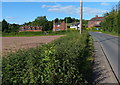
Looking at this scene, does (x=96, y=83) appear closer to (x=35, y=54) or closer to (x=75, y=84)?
(x=75, y=84)

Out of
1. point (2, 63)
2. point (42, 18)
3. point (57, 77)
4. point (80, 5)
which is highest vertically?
point (42, 18)

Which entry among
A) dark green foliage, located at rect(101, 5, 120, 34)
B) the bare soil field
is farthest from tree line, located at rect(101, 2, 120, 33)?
the bare soil field

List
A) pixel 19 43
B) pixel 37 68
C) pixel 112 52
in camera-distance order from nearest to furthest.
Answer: pixel 37 68 < pixel 112 52 < pixel 19 43

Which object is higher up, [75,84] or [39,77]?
[39,77]

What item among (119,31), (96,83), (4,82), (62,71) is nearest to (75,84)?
(62,71)

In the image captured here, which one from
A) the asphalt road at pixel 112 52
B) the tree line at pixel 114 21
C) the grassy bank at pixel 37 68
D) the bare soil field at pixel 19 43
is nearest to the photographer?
the grassy bank at pixel 37 68

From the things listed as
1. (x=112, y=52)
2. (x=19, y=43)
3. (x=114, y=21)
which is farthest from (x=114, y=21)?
(x=112, y=52)

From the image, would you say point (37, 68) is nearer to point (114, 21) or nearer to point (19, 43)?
point (19, 43)

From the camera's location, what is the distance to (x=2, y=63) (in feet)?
11.2

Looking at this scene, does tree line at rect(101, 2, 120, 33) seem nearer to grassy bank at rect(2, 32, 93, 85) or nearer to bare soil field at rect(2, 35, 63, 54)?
bare soil field at rect(2, 35, 63, 54)

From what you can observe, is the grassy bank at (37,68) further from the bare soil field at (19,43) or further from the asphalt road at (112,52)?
the asphalt road at (112,52)

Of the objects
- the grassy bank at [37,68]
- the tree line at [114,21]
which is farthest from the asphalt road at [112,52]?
the tree line at [114,21]

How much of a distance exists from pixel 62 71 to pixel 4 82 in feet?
4.62

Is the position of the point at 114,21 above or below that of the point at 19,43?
above
